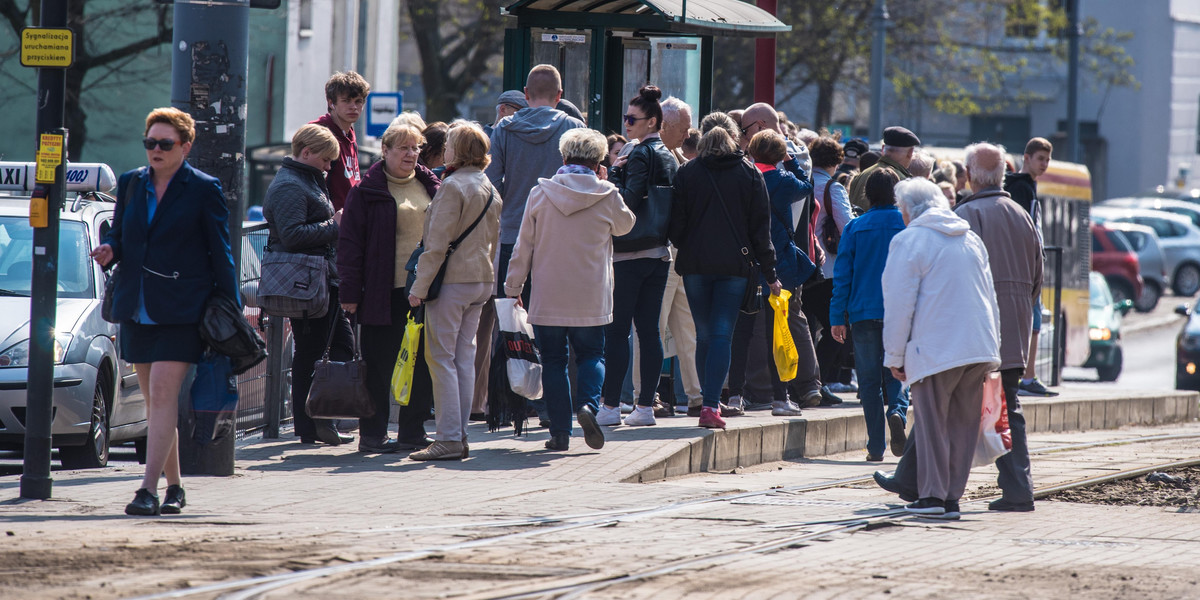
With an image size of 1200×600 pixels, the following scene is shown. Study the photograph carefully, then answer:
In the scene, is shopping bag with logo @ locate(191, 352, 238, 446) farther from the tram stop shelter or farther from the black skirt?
the tram stop shelter

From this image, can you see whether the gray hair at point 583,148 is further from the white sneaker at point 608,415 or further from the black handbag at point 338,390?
the white sneaker at point 608,415

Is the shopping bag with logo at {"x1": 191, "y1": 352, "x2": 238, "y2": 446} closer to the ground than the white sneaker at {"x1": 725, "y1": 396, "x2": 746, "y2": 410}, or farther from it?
farther from it

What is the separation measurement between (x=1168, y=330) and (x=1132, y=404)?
64.9 feet

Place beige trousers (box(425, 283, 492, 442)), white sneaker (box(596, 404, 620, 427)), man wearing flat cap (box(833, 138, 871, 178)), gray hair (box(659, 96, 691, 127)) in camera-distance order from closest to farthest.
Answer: beige trousers (box(425, 283, 492, 442)), white sneaker (box(596, 404, 620, 427)), gray hair (box(659, 96, 691, 127)), man wearing flat cap (box(833, 138, 871, 178))

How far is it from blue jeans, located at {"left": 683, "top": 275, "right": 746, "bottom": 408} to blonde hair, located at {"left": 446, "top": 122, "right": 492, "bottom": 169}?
5.56 ft

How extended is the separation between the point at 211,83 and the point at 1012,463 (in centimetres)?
443

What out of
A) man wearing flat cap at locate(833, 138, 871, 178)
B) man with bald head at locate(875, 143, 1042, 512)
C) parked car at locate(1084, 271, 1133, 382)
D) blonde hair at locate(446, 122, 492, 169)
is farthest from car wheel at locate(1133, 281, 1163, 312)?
blonde hair at locate(446, 122, 492, 169)

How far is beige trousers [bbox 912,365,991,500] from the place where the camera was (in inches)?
315

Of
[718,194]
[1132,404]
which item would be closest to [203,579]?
[718,194]

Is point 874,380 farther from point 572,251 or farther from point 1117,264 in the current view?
point 1117,264

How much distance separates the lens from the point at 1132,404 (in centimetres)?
1612

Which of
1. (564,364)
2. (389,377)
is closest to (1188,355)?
(564,364)

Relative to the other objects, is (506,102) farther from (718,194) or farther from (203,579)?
(203,579)

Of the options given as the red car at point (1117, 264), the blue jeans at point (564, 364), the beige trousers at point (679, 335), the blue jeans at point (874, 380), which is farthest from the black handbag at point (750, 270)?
the red car at point (1117, 264)
